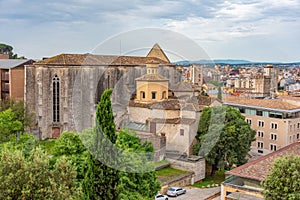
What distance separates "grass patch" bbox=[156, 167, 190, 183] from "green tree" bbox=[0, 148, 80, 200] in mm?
11347

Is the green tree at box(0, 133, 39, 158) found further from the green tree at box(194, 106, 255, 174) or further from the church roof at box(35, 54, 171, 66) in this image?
the green tree at box(194, 106, 255, 174)

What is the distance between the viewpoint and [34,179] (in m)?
11.2

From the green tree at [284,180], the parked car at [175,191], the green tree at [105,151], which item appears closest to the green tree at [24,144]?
the green tree at [105,151]

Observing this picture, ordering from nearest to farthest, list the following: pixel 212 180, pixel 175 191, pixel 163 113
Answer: pixel 175 191
pixel 212 180
pixel 163 113

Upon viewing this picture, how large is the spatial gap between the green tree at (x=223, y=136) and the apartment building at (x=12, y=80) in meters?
20.4

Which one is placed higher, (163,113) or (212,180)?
(163,113)

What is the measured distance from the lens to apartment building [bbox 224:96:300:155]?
102ft

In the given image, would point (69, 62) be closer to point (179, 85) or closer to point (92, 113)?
point (92, 113)

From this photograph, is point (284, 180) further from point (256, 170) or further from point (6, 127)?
point (6, 127)

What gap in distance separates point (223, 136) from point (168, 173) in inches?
178

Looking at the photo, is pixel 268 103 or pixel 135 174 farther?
pixel 268 103

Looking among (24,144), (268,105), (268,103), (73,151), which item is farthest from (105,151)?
(268,103)

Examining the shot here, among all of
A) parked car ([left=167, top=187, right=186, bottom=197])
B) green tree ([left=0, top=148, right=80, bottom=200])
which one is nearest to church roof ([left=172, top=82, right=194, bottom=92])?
parked car ([left=167, top=187, right=186, bottom=197])

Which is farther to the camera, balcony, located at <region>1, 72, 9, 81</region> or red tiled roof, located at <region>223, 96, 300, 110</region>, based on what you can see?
balcony, located at <region>1, 72, 9, 81</region>
